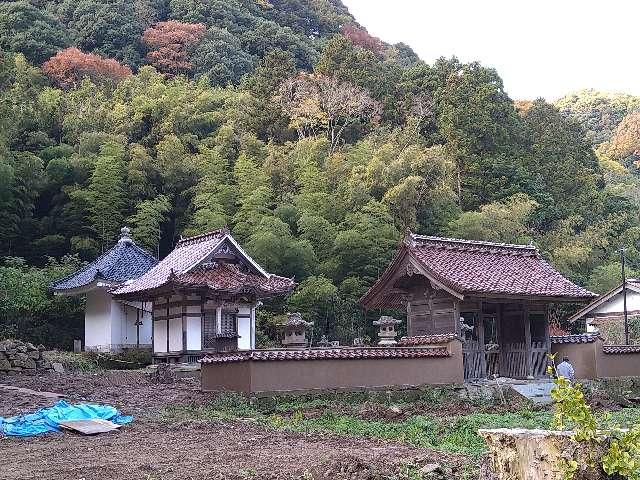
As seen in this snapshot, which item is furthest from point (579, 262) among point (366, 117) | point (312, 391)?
point (312, 391)

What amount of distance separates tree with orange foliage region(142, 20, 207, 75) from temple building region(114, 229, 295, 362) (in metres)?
33.3

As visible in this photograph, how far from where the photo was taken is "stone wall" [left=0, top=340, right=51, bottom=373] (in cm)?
2236

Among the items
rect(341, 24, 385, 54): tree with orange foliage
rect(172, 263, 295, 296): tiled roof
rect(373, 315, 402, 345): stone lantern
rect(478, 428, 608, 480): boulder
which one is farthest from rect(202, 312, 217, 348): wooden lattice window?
rect(341, 24, 385, 54): tree with orange foliage

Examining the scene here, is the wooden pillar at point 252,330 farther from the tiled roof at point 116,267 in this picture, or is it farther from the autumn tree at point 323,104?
the autumn tree at point 323,104

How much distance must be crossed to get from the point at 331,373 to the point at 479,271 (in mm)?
5721

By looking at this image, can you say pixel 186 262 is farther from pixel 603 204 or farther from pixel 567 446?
pixel 603 204

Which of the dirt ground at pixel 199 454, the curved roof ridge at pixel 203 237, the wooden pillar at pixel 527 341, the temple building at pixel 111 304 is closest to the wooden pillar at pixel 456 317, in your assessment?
the wooden pillar at pixel 527 341

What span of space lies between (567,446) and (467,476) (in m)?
2.57

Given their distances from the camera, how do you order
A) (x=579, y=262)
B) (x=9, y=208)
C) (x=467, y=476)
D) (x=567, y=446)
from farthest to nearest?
1. (x=579, y=262)
2. (x=9, y=208)
3. (x=467, y=476)
4. (x=567, y=446)

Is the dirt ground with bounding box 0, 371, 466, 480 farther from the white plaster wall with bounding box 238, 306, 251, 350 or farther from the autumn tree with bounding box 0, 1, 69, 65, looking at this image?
the autumn tree with bounding box 0, 1, 69, 65

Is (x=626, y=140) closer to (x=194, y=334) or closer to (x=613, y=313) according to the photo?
(x=613, y=313)

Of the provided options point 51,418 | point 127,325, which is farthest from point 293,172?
point 51,418

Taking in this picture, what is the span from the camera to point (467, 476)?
7.11 m

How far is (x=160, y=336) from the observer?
88.4 ft
